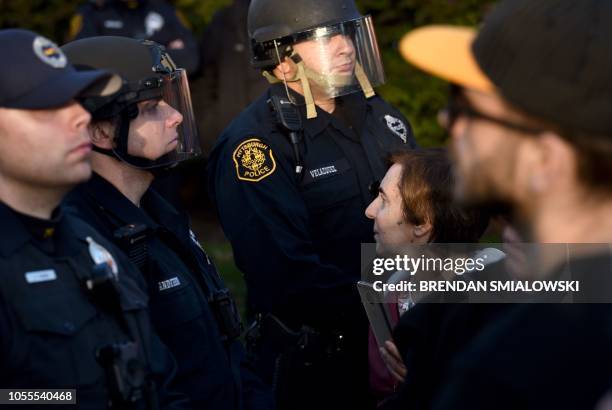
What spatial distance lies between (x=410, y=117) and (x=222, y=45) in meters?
1.62

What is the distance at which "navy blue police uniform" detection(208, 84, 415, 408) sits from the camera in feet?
13.4

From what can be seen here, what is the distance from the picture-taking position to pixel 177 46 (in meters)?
7.95

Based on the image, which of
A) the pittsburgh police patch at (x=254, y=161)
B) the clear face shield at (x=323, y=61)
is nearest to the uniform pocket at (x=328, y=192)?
the pittsburgh police patch at (x=254, y=161)

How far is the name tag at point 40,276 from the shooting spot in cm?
258

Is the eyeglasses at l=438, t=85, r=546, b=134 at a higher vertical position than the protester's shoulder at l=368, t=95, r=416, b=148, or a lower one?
higher

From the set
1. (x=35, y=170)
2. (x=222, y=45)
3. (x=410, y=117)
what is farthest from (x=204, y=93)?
(x=35, y=170)

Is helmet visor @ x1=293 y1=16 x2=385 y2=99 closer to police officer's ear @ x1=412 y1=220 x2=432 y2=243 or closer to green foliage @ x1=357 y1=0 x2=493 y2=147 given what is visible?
police officer's ear @ x1=412 y1=220 x2=432 y2=243

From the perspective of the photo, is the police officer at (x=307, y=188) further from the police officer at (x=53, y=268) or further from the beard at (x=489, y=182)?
the beard at (x=489, y=182)

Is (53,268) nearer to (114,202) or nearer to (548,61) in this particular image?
(114,202)

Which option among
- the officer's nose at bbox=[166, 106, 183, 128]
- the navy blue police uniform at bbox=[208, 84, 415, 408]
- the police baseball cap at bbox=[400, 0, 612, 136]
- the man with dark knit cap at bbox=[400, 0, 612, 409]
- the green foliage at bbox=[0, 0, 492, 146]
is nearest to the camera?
the man with dark knit cap at bbox=[400, 0, 612, 409]

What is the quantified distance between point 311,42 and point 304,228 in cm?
84

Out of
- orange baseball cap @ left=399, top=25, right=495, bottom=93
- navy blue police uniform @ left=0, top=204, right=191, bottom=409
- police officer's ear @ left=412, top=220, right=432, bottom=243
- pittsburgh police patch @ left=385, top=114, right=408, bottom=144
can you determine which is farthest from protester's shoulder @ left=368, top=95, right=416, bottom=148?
orange baseball cap @ left=399, top=25, right=495, bottom=93

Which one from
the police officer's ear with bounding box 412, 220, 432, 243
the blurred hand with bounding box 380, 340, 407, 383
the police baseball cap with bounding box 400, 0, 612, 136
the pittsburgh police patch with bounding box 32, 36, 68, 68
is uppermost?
the pittsburgh police patch with bounding box 32, 36, 68, 68

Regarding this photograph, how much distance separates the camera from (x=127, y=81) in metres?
3.47
